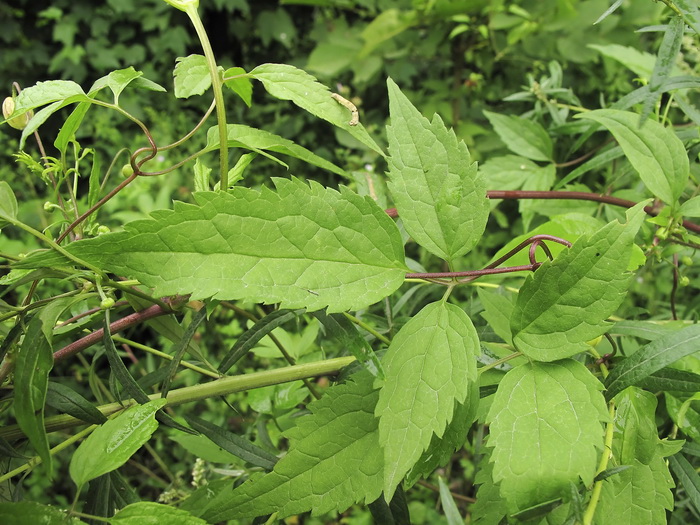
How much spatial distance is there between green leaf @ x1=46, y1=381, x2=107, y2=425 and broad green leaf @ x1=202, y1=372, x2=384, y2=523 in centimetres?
14

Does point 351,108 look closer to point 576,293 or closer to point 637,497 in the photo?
point 576,293

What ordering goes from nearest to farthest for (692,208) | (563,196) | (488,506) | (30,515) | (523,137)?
(30,515) < (488,506) < (692,208) < (563,196) < (523,137)

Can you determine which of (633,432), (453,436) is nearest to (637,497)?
(633,432)

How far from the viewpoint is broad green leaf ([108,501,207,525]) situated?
0.42 meters

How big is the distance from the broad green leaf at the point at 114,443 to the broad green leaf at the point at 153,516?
4cm

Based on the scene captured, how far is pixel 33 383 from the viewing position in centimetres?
42

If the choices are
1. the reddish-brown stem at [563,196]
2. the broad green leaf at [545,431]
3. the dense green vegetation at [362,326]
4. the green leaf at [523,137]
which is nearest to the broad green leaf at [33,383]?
the dense green vegetation at [362,326]

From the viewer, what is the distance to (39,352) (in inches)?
16.6

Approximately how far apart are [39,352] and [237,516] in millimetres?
214

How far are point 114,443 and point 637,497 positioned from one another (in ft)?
1.47

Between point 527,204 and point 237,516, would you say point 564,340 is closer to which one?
point 237,516

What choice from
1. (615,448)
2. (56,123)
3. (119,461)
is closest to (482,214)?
(615,448)

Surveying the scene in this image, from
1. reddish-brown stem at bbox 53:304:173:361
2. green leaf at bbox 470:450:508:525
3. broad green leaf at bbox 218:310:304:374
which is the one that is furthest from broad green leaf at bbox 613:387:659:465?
reddish-brown stem at bbox 53:304:173:361

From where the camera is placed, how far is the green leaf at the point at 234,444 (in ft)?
1.88
